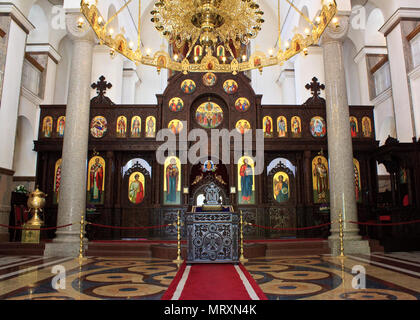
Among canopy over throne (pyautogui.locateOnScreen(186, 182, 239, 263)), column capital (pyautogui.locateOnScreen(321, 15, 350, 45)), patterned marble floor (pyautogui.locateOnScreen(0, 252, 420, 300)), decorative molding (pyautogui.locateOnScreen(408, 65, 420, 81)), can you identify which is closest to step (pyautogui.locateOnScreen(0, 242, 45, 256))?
patterned marble floor (pyautogui.locateOnScreen(0, 252, 420, 300))

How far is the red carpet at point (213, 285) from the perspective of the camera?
13.4 feet

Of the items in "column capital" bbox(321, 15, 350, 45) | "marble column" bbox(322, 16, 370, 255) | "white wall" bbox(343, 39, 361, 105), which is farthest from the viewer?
"white wall" bbox(343, 39, 361, 105)

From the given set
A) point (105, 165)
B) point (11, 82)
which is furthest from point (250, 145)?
point (11, 82)

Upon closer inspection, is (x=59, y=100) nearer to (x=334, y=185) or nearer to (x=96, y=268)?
(x=96, y=268)

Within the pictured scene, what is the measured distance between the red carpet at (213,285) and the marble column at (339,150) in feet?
11.4

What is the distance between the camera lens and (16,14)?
10609 millimetres

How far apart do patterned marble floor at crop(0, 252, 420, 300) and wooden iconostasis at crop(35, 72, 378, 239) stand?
3.75 metres

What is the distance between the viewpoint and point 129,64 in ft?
55.0

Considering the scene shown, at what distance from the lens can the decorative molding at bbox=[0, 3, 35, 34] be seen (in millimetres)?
10336

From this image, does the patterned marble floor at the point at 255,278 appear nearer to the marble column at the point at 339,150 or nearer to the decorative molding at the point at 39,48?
the marble column at the point at 339,150

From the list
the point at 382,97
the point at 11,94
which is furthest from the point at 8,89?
the point at 382,97

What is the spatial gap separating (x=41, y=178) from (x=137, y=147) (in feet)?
10.9

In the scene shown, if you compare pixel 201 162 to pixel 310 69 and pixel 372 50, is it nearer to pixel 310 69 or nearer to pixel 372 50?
pixel 310 69

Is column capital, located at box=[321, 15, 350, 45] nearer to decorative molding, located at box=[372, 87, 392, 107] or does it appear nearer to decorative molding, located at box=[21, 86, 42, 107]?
decorative molding, located at box=[372, 87, 392, 107]
